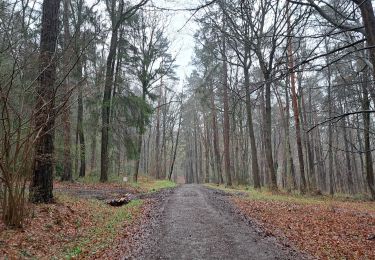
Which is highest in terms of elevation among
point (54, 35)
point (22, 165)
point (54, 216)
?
point (54, 35)

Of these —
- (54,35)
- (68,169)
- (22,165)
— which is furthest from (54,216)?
(68,169)

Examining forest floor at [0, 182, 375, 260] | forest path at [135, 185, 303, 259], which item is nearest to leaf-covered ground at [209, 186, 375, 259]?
forest floor at [0, 182, 375, 260]

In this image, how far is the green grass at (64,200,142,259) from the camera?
618 cm

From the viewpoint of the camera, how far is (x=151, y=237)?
23.2 feet

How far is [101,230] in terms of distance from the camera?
7.79 metres

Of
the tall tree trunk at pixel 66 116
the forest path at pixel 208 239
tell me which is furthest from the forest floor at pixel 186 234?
the tall tree trunk at pixel 66 116

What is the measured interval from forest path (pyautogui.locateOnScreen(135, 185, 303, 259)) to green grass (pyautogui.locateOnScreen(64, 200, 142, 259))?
3.05 feet

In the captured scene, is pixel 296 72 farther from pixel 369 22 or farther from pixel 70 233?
pixel 70 233

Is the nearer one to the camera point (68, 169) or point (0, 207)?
point (0, 207)

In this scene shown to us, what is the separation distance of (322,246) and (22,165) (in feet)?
20.6

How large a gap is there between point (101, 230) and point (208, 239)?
2782mm

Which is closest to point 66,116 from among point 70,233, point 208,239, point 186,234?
point 70,233

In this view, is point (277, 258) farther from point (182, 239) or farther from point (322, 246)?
point (182, 239)

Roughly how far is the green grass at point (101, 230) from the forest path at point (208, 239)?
93 cm
